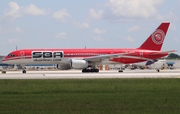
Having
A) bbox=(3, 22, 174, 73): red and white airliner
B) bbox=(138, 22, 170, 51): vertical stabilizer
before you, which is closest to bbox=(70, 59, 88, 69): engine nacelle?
bbox=(3, 22, 174, 73): red and white airliner

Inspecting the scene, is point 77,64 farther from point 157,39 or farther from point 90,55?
point 157,39

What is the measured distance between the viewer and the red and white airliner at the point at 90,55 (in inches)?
2172

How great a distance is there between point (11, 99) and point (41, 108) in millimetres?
3558

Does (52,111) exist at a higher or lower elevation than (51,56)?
lower

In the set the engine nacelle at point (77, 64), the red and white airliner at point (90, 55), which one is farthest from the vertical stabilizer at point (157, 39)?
the engine nacelle at point (77, 64)

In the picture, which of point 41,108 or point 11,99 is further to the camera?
point 11,99

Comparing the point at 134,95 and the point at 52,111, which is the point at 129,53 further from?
the point at 52,111

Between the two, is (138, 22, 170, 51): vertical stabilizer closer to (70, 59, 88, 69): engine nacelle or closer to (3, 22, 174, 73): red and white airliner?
(3, 22, 174, 73): red and white airliner

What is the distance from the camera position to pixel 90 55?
56.5 m

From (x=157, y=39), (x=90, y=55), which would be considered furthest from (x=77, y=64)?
(x=157, y=39)

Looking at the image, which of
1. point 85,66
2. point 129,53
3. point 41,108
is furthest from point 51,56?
point 41,108

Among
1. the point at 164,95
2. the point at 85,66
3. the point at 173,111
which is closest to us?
the point at 173,111

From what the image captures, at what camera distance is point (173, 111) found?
576 inches

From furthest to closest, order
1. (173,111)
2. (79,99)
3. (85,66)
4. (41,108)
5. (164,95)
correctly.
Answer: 1. (85,66)
2. (164,95)
3. (79,99)
4. (41,108)
5. (173,111)
